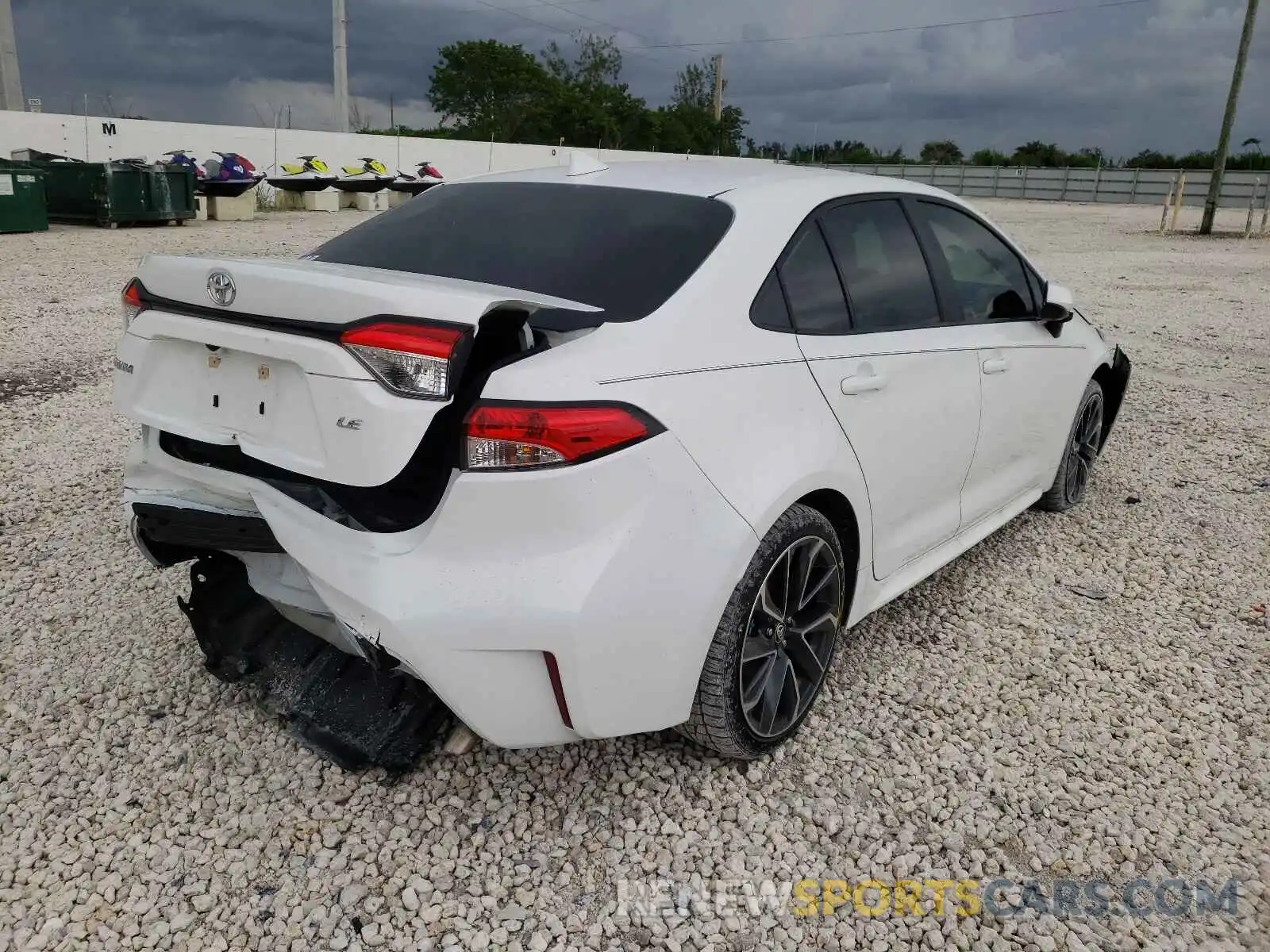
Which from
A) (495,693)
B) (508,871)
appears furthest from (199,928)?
(495,693)

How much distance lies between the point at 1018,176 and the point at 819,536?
173 feet

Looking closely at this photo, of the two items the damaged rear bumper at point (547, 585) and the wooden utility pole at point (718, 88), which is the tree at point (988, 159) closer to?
the wooden utility pole at point (718, 88)

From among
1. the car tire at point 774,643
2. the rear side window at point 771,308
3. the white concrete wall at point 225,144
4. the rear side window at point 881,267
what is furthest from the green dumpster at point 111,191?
the car tire at point 774,643

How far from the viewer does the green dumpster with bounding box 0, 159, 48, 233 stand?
51.2ft

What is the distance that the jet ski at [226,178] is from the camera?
20.2 metres

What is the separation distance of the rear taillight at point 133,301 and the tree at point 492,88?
5934 centimetres

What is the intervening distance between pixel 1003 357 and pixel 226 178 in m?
20.4

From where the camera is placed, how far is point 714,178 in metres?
2.98

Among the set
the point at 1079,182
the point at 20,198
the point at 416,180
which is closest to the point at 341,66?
the point at 416,180

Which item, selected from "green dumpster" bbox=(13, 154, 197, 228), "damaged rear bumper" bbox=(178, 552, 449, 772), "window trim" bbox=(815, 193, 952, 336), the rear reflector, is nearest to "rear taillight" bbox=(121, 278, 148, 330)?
"damaged rear bumper" bbox=(178, 552, 449, 772)

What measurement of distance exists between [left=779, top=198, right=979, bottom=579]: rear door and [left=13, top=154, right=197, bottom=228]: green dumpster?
711 inches

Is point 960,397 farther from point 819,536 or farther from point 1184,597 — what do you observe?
point 1184,597

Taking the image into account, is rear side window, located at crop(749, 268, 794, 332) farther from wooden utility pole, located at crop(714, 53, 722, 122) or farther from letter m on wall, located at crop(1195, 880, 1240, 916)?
wooden utility pole, located at crop(714, 53, 722, 122)

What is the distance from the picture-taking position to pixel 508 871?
7.56ft
